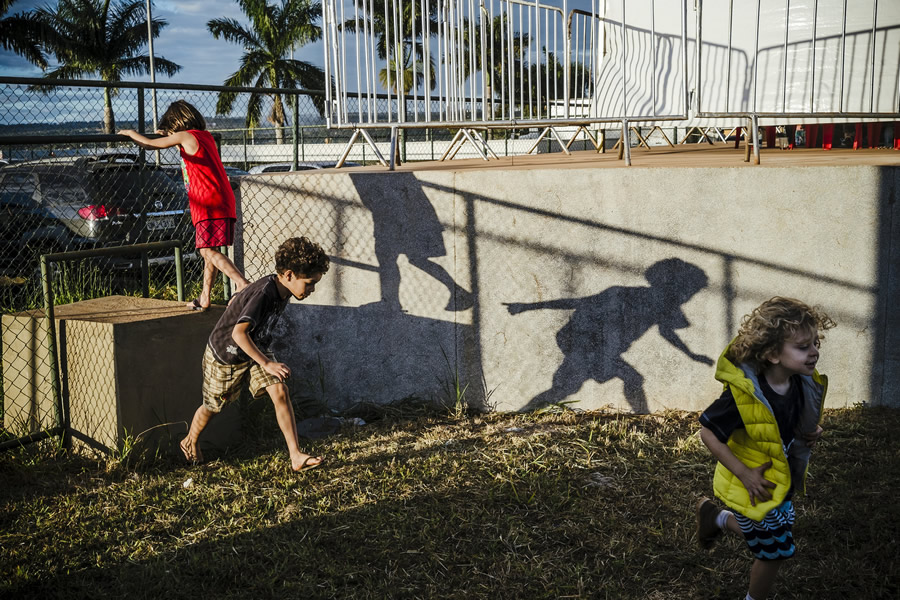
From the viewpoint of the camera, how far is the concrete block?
14.6 feet

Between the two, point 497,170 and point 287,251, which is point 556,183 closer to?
point 497,170

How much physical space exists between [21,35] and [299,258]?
1773 inches

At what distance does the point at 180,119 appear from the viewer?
5.19m

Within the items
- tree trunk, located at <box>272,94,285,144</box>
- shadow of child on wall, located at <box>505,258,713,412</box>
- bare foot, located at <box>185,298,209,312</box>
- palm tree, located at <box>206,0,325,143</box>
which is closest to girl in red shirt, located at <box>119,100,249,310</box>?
bare foot, located at <box>185,298,209,312</box>

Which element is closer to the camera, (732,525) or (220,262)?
(732,525)

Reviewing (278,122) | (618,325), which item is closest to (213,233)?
(618,325)

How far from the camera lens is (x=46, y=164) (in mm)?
8312

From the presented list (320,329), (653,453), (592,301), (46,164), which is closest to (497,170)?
(592,301)

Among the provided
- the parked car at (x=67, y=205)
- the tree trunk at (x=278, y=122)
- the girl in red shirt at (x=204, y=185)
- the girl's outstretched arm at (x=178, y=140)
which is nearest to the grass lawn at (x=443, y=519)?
the girl in red shirt at (x=204, y=185)

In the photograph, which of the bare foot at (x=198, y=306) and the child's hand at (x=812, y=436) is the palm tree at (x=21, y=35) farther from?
the child's hand at (x=812, y=436)

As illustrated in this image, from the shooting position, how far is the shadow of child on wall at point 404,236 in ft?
17.6

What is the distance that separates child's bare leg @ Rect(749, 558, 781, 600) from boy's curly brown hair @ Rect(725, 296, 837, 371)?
0.67m

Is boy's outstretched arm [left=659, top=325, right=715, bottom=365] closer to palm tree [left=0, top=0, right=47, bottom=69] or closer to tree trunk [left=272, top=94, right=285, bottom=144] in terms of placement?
tree trunk [left=272, top=94, right=285, bottom=144]

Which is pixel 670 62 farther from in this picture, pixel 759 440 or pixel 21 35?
pixel 21 35
